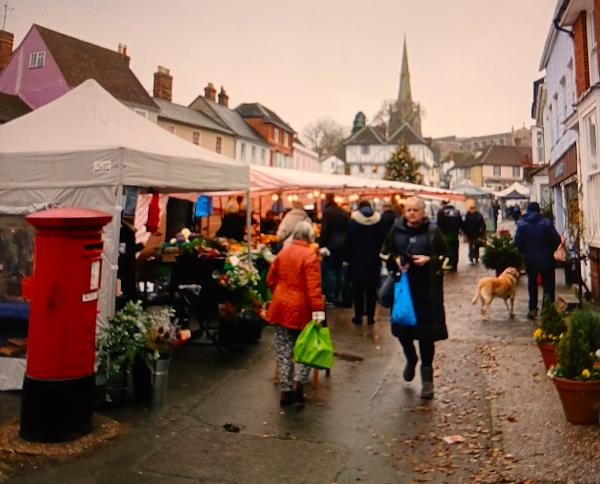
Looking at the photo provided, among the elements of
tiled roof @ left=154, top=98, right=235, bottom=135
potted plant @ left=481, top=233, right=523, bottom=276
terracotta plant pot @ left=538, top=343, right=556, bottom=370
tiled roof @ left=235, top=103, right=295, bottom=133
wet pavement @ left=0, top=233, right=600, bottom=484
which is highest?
tiled roof @ left=235, top=103, right=295, bottom=133

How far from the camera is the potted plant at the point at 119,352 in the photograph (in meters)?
5.29

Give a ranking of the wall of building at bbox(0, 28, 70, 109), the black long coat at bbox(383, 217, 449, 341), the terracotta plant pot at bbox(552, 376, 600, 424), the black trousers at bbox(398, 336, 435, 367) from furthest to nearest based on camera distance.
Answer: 1. the wall of building at bbox(0, 28, 70, 109)
2. the black trousers at bbox(398, 336, 435, 367)
3. the black long coat at bbox(383, 217, 449, 341)
4. the terracotta plant pot at bbox(552, 376, 600, 424)

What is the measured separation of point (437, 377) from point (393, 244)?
1.71 m

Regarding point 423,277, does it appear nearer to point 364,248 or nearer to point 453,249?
point 364,248

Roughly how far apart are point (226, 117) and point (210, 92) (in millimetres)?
3175

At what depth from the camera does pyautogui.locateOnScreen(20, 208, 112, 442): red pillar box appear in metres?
4.50

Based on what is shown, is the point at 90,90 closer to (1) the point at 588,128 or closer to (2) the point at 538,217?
(2) the point at 538,217

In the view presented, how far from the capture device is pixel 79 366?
463 centimetres

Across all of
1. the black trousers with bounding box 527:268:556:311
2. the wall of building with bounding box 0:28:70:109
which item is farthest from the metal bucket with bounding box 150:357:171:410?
the wall of building with bounding box 0:28:70:109

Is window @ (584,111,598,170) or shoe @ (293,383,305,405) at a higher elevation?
window @ (584,111,598,170)

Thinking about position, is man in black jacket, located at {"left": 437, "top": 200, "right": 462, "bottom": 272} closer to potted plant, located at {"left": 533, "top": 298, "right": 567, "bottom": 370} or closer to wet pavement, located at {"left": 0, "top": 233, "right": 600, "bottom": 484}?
wet pavement, located at {"left": 0, "top": 233, "right": 600, "bottom": 484}

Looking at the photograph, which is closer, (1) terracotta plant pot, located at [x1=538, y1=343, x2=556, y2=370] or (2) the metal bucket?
(2) the metal bucket

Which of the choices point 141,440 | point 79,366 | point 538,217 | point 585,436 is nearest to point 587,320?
point 585,436

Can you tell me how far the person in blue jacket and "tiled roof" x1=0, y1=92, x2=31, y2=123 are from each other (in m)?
25.8
